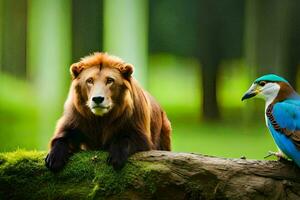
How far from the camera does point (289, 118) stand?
3.94 metres

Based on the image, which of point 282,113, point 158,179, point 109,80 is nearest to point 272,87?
point 282,113

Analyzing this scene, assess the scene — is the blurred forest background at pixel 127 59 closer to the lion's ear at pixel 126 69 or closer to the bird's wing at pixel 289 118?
the lion's ear at pixel 126 69

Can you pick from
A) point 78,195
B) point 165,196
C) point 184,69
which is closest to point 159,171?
point 165,196

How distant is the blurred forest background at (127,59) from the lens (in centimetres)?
832

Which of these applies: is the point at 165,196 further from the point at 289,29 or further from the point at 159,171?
the point at 289,29

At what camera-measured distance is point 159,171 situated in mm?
3922

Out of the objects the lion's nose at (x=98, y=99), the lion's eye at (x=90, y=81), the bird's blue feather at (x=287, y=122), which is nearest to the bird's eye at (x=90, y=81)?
the lion's eye at (x=90, y=81)

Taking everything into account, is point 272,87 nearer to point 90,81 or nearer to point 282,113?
point 282,113

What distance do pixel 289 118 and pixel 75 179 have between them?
1.13 metres

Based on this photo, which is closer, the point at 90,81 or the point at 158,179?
the point at 158,179

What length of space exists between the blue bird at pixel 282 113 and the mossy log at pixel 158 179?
14 centimetres

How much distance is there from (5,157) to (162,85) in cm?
864

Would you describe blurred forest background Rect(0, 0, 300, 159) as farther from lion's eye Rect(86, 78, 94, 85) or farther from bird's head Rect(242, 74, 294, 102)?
bird's head Rect(242, 74, 294, 102)

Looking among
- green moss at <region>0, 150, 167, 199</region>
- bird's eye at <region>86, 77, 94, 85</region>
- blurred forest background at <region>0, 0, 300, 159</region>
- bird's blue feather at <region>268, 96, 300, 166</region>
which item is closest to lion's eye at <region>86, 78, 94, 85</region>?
bird's eye at <region>86, 77, 94, 85</region>
